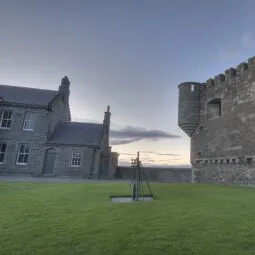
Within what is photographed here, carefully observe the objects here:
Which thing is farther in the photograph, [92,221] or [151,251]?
[92,221]

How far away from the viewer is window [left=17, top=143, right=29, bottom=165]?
1007 inches

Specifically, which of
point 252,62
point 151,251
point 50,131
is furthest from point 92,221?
point 50,131

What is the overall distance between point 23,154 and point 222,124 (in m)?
21.1

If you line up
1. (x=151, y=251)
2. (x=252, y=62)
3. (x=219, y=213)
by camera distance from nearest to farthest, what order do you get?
(x=151, y=251) → (x=219, y=213) → (x=252, y=62)

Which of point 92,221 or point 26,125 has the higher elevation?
point 26,125

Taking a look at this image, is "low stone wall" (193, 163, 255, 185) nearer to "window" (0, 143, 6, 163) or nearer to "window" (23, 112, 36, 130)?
"window" (23, 112, 36, 130)

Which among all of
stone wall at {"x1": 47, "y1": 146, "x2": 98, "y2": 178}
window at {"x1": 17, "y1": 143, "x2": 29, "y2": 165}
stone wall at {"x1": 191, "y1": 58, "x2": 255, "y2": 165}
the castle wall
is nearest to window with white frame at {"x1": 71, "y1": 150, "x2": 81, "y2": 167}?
stone wall at {"x1": 47, "y1": 146, "x2": 98, "y2": 178}

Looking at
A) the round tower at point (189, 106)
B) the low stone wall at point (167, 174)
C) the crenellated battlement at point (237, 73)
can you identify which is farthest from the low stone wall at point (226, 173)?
the low stone wall at point (167, 174)

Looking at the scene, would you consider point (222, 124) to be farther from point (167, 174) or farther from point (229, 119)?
point (167, 174)

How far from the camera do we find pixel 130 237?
179 inches

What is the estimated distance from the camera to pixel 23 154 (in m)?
25.8

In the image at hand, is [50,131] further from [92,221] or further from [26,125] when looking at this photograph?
[92,221]

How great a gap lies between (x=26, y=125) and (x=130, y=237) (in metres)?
25.1

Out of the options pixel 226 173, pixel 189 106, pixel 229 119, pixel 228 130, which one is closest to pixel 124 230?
pixel 226 173
